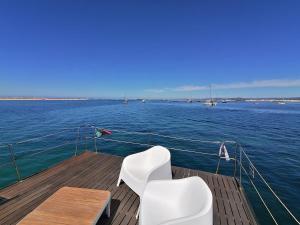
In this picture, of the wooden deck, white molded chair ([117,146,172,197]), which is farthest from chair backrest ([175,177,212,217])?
the wooden deck

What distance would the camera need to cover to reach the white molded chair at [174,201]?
2.47 m

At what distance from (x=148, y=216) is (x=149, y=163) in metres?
1.97

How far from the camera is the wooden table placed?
242 cm

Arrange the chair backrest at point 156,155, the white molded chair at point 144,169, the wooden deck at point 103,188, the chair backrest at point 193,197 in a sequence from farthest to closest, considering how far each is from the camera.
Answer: the chair backrest at point 156,155 → the white molded chair at point 144,169 → the wooden deck at point 103,188 → the chair backrest at point 193,197

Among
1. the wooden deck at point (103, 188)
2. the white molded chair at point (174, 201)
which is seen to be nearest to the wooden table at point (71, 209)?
the wooden deck at point (103, 188)

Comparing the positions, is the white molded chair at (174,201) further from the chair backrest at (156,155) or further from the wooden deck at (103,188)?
the chair backrest at (156,155)

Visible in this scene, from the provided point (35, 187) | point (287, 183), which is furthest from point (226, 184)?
point (287, 183)

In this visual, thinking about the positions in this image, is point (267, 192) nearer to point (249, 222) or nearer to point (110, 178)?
point (249, 222)

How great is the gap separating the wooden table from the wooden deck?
0.54 m

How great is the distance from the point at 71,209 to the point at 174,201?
5.73ft

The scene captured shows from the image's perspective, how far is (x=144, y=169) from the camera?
181 inches

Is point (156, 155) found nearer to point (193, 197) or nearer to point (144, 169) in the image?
point (144, 169)

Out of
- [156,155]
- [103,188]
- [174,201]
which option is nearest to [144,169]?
[156,155]

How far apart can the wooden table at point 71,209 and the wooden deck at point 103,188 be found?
0.54 meters
